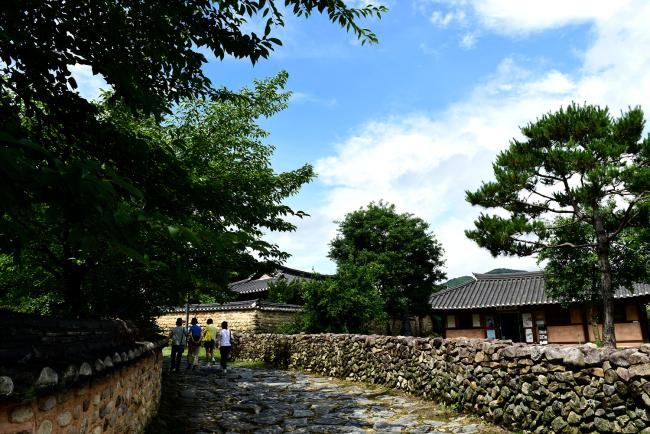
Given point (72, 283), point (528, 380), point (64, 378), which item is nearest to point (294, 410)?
point (528, 380)

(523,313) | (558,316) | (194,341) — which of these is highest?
(523,313)

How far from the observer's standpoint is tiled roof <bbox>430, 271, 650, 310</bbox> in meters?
25.4

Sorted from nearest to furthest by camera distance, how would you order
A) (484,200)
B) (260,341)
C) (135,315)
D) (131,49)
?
(131,49)
(135,315)
(484,200)
(260,341)

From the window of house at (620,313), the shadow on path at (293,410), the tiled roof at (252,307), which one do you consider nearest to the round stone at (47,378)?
the shadow on path at (293,410)

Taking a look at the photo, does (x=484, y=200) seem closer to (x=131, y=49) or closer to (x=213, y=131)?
(x=213, y=131)

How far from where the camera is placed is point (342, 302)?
16578 millimetres

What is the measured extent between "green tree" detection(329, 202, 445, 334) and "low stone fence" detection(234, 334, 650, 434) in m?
17.2

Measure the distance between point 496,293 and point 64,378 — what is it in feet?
92.6

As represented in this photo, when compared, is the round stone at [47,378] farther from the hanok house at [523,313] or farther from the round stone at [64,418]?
the hanok house at [523,313]

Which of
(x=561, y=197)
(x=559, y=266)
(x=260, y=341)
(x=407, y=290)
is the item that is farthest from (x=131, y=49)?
(x=407, y=290)

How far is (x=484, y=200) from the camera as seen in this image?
14.7 meters

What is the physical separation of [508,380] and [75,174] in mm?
7495

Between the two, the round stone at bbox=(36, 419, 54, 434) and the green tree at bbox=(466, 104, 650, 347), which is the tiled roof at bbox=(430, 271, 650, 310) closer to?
the green tree at bbox=(466, 104, 650, 347)

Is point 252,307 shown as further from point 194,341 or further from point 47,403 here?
point 47,403
